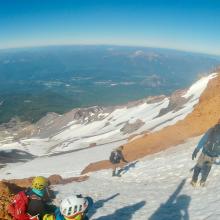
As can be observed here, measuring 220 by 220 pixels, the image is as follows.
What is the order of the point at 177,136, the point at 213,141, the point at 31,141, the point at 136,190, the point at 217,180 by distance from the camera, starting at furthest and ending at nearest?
the point at 31,141
the point at 177,136
the point at 136,190
the point at 217,180
the point at 213,141

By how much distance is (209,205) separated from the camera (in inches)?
696

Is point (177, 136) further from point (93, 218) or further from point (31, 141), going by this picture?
point (31, 141)

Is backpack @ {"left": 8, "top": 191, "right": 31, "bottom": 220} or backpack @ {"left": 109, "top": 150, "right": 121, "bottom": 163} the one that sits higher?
backpack @ {"left": 8, "top": 191, "right": 31, "bottom": 220}

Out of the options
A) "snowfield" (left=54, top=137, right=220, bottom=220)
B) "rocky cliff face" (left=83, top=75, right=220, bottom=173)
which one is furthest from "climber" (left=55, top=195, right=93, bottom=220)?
"rocky cliff face" (left=83, top=75, right=220, bottom=173)

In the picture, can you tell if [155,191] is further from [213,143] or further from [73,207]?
[73,207]

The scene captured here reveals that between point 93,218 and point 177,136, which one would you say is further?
point 177,136

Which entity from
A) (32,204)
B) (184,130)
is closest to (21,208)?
(32,204)

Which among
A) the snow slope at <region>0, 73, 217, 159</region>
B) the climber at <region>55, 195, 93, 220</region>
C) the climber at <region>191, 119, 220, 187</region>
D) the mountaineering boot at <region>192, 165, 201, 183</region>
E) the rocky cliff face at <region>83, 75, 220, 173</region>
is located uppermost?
the climber at <region>55, 195, 93, 220</region>

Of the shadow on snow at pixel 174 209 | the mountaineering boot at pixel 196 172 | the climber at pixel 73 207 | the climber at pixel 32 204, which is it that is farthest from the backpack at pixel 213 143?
the climber at pixel 73 207

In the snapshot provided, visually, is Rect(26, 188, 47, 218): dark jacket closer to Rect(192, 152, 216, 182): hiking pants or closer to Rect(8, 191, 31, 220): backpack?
Rect(8, 191, 31, 220): backpack

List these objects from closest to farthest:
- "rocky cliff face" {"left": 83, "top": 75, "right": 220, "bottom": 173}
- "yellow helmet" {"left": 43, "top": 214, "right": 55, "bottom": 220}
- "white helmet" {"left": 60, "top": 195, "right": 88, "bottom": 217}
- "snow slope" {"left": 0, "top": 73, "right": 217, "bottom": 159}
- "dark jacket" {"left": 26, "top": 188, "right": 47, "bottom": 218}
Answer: "white helmet" {"left": 60, "top": 195, "right": 88, "bottom": 217} < "yellow helmet" {"left": 43, "top": 214, "right": 55, "bottom": 220} < "dark jacket" {"left": 26, "top": 188, "right": 47, "bottom": 218} < "rocky cliff face" {"left": 83, "top": 75, "right": 220, "bottom": 173} < "snow slope" {"left": 0, "top": 73, "right": 217, "bottom": 159}

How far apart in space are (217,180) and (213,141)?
2760mm

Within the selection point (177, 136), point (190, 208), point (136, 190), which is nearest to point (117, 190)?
point (136, 190)

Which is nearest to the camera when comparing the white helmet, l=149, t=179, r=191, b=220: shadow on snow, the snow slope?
the white helmet
